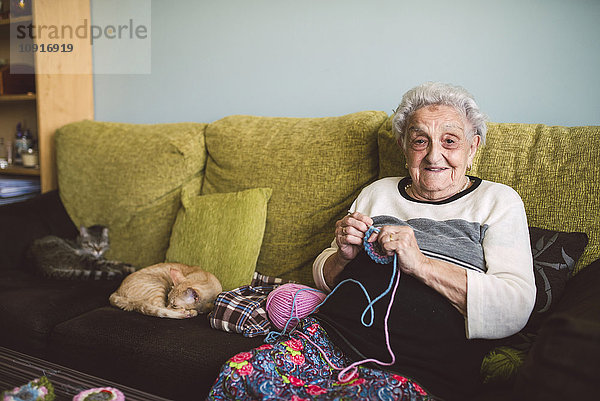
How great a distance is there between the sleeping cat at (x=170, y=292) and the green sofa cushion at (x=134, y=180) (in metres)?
0.40

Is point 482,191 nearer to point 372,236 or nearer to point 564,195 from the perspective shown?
point 564,195

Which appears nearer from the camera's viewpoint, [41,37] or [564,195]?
[564,195]

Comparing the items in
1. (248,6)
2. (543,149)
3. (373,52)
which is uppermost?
(248,6)

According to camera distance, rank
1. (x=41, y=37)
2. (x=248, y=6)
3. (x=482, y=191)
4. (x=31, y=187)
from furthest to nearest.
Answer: (x=31, y=187) < (x=41, y=37) < (x=248, y=6) < (x=482, y=191)

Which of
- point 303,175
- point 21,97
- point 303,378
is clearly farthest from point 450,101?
point 21,97

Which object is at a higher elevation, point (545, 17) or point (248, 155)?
point (545, 17)

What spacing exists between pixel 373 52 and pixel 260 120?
595 mm

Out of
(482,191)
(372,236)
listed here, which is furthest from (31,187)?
(482,191)

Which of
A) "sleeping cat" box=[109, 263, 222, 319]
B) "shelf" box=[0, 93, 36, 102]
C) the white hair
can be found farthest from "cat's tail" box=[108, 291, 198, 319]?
"shelf" box=[0, 93, 36, 102]

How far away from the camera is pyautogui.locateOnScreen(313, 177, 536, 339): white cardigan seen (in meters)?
1.09

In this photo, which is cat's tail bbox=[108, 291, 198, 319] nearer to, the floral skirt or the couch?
the couch

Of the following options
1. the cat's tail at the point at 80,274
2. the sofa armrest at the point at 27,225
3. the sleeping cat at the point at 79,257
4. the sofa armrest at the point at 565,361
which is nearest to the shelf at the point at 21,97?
the sofa armrest at the point at 27,225

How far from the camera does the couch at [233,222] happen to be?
1146 millimetres

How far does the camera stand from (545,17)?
1670 mm
